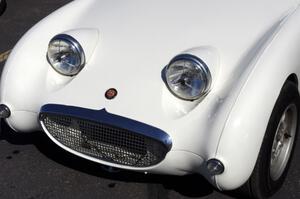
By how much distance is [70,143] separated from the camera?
10.4 ft

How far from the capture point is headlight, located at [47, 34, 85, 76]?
3.25 meters

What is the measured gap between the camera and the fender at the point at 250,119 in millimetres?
2719

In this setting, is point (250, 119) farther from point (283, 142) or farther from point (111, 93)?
point (111, 93)

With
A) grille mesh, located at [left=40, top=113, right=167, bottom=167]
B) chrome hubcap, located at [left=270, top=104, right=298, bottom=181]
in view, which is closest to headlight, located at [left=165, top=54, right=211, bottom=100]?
grille mesh, located at [left=40, top=113, right=167, bottom=167]

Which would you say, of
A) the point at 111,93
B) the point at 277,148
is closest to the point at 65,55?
the point at 111,93

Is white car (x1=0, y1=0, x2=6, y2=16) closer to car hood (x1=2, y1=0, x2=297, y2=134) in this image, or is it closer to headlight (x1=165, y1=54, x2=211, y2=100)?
car hood (x1=2, y1=0, x2=297, y2=134)

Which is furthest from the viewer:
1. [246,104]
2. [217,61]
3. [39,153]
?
[39,153]

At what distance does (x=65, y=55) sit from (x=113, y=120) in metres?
0.65

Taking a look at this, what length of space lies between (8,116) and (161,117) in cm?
107

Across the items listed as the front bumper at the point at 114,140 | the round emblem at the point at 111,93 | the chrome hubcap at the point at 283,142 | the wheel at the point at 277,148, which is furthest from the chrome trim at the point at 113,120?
the chrome hubcap at the point at 283,142

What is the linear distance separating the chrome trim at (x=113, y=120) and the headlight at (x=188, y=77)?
0.29 metres

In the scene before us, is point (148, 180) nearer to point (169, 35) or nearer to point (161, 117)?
point (161, 117)

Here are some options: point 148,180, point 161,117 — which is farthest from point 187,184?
point 161,117

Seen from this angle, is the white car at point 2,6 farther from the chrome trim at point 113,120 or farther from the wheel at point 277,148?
the wheel at point 277,148
